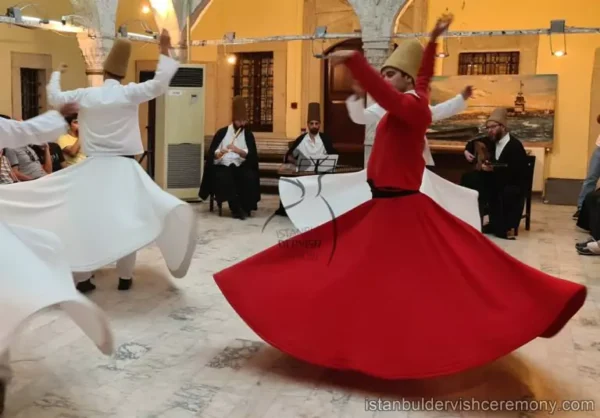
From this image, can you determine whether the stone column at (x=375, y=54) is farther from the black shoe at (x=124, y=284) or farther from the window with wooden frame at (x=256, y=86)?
the black shoe at (x=124, y=284)

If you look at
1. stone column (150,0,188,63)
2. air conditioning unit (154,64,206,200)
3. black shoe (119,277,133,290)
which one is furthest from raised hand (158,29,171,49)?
stone column (150,0,188,63)

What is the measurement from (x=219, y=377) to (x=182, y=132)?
646 centimetres

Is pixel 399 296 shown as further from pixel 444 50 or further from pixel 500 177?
pixel 444 50

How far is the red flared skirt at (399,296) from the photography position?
9.09ft

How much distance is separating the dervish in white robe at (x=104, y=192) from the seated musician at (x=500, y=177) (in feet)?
→ 13.0

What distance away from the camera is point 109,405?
2.80m

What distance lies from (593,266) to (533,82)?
4.98 metres

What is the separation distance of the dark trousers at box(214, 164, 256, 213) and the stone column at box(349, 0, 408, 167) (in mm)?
1492

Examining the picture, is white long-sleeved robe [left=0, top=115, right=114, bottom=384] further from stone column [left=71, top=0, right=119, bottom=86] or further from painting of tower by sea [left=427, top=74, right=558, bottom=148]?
painting of tower by sea [left=427, top=74, right=558, bottom=148]

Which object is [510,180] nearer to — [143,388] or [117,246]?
[117,246]

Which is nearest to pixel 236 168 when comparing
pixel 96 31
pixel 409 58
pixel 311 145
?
pixel 311 145

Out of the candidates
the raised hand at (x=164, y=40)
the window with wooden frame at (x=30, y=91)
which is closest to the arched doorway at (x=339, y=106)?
the window with wooden frame at (x=30, y=91)

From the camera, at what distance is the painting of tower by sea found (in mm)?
10023

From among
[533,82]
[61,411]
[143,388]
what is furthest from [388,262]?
[533,82]
